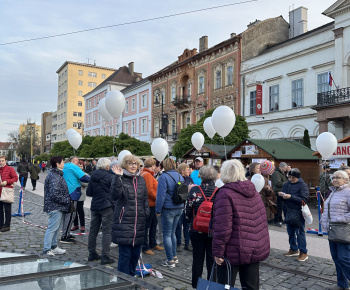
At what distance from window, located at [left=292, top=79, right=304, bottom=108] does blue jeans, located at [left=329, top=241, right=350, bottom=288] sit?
1932cm

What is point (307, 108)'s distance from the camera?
22156 mm

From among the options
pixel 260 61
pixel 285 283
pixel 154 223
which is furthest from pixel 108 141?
pixel 285 283

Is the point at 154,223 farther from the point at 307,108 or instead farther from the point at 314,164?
the point at 307,108

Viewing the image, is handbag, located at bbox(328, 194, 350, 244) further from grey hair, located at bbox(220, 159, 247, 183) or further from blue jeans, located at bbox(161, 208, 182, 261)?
blue jeans, located at bbox(161, 208, 182, 261)

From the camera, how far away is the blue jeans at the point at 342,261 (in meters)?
4.80

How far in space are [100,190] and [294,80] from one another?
2051 cm

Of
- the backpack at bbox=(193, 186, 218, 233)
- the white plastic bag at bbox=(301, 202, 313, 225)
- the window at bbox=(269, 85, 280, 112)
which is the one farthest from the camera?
the window at bbox=(269, 85, 280, 112)

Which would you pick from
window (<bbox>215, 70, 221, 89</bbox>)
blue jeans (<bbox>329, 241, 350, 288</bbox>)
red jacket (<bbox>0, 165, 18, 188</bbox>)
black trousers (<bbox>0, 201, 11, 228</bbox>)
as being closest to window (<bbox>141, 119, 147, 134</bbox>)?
window (<bbox>215, 70, 221, 89</bbox>)

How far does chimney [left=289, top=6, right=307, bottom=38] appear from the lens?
27.7m

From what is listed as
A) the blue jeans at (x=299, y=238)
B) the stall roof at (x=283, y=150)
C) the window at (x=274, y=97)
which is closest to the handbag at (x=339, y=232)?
the blue jeans at (x=299, y=238)

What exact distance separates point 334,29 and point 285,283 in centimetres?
1892

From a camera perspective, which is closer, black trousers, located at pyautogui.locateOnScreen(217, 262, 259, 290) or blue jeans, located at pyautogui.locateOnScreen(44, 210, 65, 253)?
black trousers, located at pyautogui.locateOnScreen(217, 262, 259, 290)

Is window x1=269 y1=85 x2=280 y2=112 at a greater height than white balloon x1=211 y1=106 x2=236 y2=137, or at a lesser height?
greater

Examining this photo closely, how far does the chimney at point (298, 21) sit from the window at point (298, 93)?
703 centimetres
